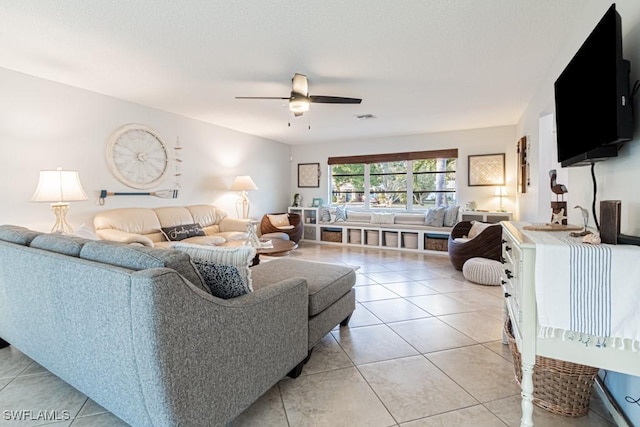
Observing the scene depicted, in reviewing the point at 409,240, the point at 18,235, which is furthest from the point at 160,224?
the point at 409,240

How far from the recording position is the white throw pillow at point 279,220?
250 inches

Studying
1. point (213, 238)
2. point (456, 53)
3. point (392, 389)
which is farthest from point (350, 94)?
point (392, 389)

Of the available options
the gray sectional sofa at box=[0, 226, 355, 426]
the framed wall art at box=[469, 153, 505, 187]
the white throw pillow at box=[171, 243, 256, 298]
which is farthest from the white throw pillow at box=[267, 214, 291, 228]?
the white throw pillow at box=[171, 243, 256, 298]

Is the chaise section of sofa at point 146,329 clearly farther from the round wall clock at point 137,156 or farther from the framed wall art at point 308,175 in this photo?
the framed wall art at point 308,175

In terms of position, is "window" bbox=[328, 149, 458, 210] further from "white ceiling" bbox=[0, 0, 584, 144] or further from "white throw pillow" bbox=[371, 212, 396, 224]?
"white ceiling" bbox=[0, 0, 584, 144]

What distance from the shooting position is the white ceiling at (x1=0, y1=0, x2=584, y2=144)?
6.98 feet

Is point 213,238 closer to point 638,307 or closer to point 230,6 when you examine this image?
point 230,6

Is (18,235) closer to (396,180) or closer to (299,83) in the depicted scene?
(299,83)

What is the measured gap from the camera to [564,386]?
1.56 m

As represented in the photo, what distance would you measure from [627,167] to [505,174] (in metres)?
4.71

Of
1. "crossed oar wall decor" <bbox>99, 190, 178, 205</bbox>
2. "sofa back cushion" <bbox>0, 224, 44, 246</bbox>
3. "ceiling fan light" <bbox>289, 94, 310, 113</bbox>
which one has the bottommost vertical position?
"sofa back cushion" <bbox>0, 224, 44, 246</bbox>

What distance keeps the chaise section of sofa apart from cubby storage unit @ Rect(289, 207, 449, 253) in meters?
4.53

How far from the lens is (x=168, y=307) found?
1091 mm

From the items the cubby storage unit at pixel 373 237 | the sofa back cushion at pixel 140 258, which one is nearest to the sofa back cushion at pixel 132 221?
the sofa back cushion at pixel 140 258
